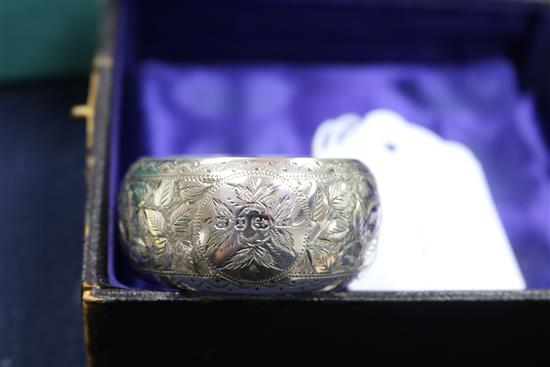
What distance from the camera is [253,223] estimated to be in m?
0.64

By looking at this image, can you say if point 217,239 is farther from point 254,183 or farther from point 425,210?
point 425,210

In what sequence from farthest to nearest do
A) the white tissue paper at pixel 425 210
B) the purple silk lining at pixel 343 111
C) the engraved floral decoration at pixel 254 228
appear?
the purple silk lining at pixel 343 111 < the white tissue paper at pixel 425 210 < the engraved floral decoration at pixel 254 228

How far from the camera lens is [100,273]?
2.26 ft

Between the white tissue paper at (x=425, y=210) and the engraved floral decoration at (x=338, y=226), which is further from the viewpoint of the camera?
the white tissue paper at (x=425, y=210)

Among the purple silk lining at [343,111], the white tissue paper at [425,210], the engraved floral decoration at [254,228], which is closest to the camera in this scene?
the engraved floral decoration at [254,228]

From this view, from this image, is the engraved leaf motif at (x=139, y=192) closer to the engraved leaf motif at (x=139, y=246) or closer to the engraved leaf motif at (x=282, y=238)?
the engraved leaf motif at (x=139, y=246)

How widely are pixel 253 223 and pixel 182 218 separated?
76mm

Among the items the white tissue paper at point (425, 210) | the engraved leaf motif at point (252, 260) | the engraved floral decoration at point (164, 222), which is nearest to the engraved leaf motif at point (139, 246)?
the engraved floral decoration at point (164, 222)

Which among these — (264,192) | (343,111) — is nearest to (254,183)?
(264,192)

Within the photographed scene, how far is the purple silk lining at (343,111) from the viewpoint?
3.84 feet

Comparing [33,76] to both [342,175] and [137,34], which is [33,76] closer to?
[137,34]

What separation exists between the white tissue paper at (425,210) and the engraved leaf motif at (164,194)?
0.33 meters

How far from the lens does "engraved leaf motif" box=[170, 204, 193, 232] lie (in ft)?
2.14

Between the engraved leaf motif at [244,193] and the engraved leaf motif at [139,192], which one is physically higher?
the engraved leaf motif at [244,193]
